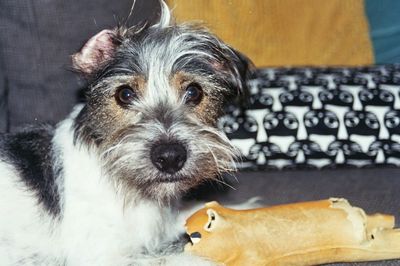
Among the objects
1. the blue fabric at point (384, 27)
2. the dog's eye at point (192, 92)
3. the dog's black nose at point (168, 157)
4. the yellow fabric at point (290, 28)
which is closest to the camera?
the dog's black nose at point (168, 157)

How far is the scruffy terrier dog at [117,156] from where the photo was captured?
217 centimetres

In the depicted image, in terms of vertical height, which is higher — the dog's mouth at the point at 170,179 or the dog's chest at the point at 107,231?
the dog's mouth at the point at 170,179

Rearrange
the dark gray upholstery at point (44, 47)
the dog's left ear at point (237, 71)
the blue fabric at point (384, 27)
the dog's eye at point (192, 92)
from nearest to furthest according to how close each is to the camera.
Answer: the dog's eye at point (192, 92) → the dog's left ear at point (237, 71) → the dark gray upholstery at point (44, 47) → the blue fabric at point (384, 27)

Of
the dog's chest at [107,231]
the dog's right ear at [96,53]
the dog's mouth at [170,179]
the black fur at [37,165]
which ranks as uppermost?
the dog's right ear at [96,53]

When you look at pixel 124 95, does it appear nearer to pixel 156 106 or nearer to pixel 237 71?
pixel 156 106

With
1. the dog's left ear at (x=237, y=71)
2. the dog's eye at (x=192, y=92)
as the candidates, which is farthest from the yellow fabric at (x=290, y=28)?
the dog's eye at (x=192, y=92)

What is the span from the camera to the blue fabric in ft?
11.3

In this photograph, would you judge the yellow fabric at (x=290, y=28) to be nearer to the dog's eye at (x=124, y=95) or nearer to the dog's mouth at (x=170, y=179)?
the dog's eye at (x=124, y=95)

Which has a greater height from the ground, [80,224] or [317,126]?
[317,126]

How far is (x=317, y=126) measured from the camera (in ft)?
9.20

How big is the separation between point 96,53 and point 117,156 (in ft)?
1.33

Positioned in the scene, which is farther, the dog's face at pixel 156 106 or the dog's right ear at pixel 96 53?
the dog's right ear at pixel 96 53

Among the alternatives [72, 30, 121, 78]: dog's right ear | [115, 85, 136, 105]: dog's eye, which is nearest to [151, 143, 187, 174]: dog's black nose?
[115, 85, 136, 105]: dog's eye

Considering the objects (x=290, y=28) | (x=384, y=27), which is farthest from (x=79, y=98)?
(x=384, y=27)
